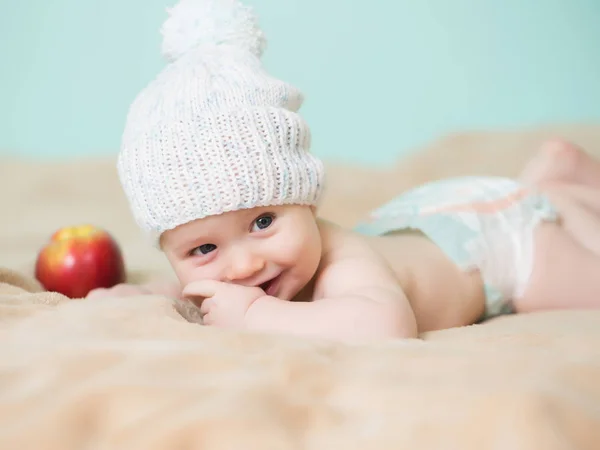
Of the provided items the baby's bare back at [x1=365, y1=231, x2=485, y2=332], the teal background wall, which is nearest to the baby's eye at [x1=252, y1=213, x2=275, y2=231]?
the baby's bare back at [x1=365, y1=231, x2=485, y2=332]

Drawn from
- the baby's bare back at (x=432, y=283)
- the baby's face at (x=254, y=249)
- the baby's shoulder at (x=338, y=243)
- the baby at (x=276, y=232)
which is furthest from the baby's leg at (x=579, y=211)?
the baby's face at (x=254, y=249)

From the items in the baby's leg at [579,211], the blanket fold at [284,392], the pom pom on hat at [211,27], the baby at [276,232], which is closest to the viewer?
the blanket fold at [284,392]

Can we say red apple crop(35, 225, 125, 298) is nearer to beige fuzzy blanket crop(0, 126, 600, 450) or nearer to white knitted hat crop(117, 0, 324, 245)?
white knitted hat crop(117, 0, 324, 245)

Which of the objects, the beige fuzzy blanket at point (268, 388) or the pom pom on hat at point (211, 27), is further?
the pom pom on hat at point (211, 27)

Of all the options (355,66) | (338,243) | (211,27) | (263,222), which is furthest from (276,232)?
(355,66)

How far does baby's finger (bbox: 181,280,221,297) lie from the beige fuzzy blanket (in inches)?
5.5

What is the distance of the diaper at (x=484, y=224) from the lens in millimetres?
1179

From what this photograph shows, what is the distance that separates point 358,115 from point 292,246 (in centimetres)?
179

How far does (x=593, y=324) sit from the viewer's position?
0.85 metres

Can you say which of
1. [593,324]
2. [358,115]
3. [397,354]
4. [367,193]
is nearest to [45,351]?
[397,354]

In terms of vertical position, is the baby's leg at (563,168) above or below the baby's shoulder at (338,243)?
above

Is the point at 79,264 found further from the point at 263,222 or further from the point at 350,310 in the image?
the point at 350,310

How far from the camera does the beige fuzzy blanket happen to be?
0.42 metres

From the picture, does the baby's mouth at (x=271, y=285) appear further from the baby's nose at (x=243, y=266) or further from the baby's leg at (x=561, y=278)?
the baby's leg at (x=561, y=278)
